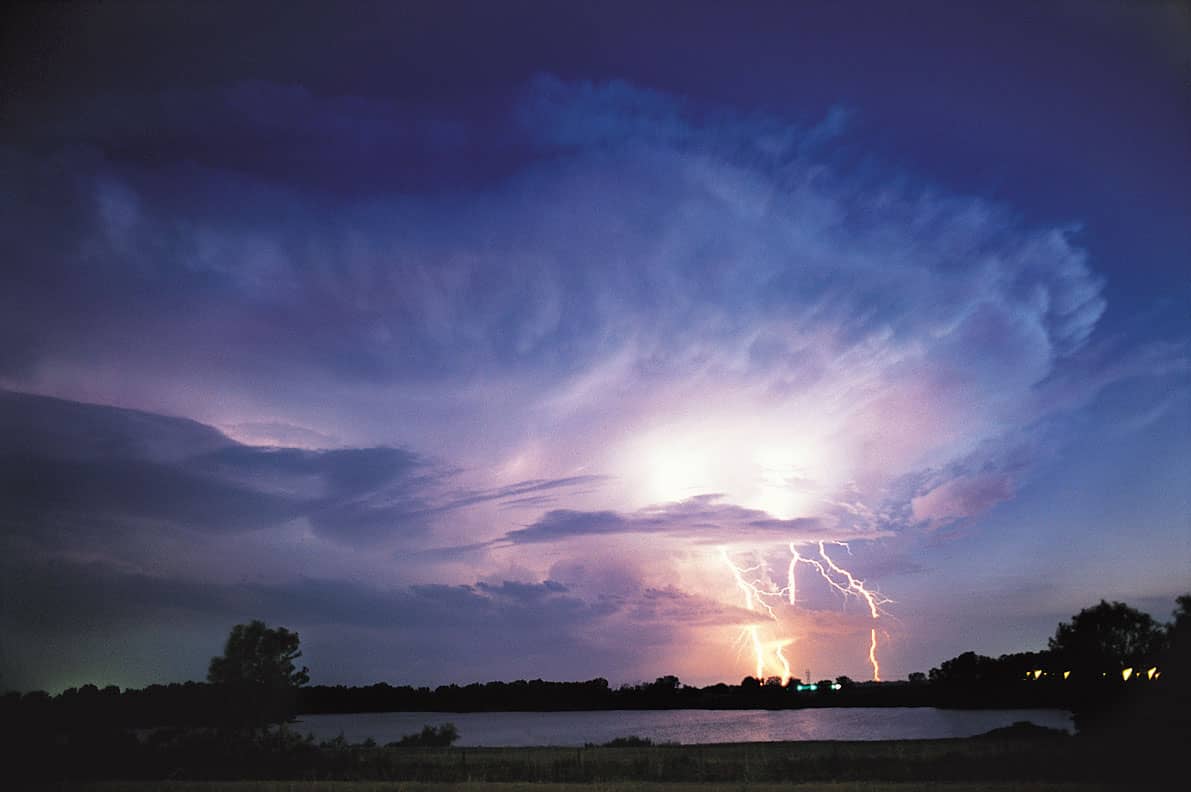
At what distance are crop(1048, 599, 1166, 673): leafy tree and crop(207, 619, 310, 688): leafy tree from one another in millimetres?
83713

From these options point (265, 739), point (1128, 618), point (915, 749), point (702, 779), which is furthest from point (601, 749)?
point (1128, 618)

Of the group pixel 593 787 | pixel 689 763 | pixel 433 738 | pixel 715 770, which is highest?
pixel 433 738

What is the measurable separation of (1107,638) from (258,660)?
9673 cm

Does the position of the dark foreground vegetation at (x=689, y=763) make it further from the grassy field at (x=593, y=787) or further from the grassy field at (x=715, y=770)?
the grassy field at (x=593, y=787)

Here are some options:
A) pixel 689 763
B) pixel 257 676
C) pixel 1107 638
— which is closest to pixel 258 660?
pixel 257 676

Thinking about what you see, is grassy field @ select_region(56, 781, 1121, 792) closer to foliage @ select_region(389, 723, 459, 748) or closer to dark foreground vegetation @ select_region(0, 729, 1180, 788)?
dark foreground vegetation @ select_region(0, 729, 1180, 788)

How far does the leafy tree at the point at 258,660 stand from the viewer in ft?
219

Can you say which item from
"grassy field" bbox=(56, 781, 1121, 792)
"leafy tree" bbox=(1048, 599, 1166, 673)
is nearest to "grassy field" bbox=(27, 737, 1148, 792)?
"grassy field" bbox=(56, 781, 1121, 792)

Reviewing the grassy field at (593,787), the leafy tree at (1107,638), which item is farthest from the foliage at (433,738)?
the leafy tree at (1107,638)

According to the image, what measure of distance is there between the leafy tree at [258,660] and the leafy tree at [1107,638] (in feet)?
275

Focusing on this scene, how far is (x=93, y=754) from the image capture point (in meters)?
50.4

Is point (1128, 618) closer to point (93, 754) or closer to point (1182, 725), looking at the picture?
point (1182, 725)

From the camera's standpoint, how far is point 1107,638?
104 meters

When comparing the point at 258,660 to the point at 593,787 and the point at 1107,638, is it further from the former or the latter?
the point at 1107,638
